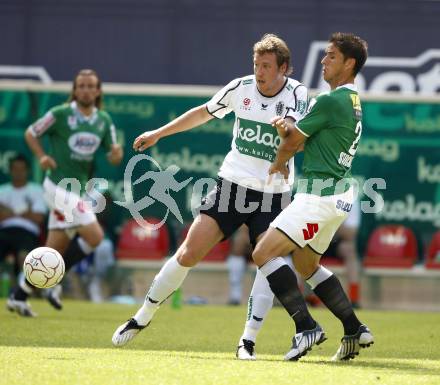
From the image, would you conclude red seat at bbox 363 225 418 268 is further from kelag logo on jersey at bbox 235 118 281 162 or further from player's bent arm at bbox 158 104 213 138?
kelag logo on jersey at bbox 235 118 281 162

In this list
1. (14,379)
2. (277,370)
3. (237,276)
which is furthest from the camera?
(237,276)

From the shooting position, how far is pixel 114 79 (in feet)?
56.8

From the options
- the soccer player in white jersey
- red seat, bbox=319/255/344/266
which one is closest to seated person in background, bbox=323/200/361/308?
red seat, bbox=319/255/344/266

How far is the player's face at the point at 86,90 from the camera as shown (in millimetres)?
13148

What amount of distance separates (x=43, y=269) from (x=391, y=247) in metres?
7.19

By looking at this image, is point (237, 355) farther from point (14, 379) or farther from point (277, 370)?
point (14, 379)

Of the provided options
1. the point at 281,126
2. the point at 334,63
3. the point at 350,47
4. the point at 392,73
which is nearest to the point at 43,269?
the point at 281,126

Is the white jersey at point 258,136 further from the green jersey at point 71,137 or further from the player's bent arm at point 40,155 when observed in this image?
the green jersey at point 71,137

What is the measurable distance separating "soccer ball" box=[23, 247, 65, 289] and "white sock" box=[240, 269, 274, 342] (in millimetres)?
2235

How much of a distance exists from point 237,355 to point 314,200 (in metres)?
1.31

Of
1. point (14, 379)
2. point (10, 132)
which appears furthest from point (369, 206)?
point (14, 379)

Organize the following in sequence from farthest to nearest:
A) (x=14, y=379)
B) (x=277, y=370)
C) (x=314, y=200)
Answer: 1. (x=314, y=200)
2. (x=277, y=370)
3. (x=14, y=379)

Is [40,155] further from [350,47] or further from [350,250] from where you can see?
[350,47]

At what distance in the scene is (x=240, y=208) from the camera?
908 centimetres
